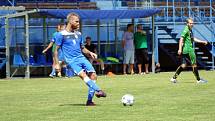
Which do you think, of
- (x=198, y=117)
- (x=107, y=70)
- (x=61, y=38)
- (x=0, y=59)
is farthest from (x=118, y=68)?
(x=198, y=117)

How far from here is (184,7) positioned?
35.0 metres

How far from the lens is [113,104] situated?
1397cm

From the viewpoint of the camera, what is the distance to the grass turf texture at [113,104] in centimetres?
1143

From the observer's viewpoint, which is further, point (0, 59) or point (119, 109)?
point (0, 59)

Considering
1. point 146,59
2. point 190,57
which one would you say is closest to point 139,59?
point 146,59

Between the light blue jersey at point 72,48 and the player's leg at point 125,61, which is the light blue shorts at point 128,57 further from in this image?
the light blue jersey at point 72,48

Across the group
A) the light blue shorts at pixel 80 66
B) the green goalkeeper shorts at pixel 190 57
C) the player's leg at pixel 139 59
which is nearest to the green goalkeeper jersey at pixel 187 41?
the green goalkeeper shorts at pixel 190 57

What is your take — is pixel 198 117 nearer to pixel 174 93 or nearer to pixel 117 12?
pixel 174 93

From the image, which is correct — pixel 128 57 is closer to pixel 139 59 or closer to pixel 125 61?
pixel 125 61

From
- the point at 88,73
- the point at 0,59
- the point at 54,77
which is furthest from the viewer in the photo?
the point at 0,59

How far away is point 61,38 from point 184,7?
21.8 metres

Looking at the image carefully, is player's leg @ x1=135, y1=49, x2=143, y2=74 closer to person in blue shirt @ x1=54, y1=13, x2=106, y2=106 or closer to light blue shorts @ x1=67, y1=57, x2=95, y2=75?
person in blue shirt @ x1=54, y1=13, x2=106, y2=106

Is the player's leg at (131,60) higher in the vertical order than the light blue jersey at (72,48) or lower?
lower

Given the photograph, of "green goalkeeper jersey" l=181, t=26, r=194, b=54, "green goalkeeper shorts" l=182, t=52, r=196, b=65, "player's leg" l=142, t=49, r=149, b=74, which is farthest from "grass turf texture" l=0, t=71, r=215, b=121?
"player's leg" l=142, t=49, r=149, b=74
